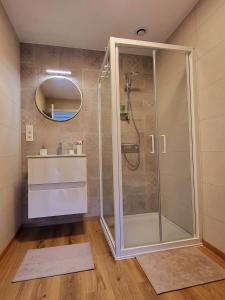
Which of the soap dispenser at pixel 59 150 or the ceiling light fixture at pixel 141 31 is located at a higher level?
the ceiling light fixture at pixel 141 31

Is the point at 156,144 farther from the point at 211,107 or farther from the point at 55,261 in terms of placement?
the point at 55,261

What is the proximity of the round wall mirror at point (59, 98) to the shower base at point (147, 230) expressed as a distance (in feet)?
5.08

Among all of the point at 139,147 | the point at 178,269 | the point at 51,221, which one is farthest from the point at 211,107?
the point at 51,221

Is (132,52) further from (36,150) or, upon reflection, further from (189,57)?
(36,150)

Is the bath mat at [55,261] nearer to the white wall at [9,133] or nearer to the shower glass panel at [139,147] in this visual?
the white wall at [9,133]

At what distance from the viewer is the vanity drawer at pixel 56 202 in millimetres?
2057

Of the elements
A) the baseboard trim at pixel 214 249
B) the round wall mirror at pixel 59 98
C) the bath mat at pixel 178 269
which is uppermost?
the round wall mirror at pixel 59 98

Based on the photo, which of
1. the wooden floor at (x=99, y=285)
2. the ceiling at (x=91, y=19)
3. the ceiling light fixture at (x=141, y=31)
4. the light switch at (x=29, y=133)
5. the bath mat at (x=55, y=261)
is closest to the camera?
the wooden floor at (x=99, y=285)

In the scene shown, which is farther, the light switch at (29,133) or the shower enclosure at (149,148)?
the light switch at (29,133)

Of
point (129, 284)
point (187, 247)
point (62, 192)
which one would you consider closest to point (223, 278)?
point (187, 247)

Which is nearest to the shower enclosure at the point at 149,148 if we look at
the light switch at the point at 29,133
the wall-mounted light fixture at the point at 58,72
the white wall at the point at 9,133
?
the wall-mounted light fixture at the point at 58,72

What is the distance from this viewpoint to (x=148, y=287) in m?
1.33

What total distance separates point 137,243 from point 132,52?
1894 millimetres

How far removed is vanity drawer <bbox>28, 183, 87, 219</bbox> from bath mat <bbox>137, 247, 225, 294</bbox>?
87 cm
